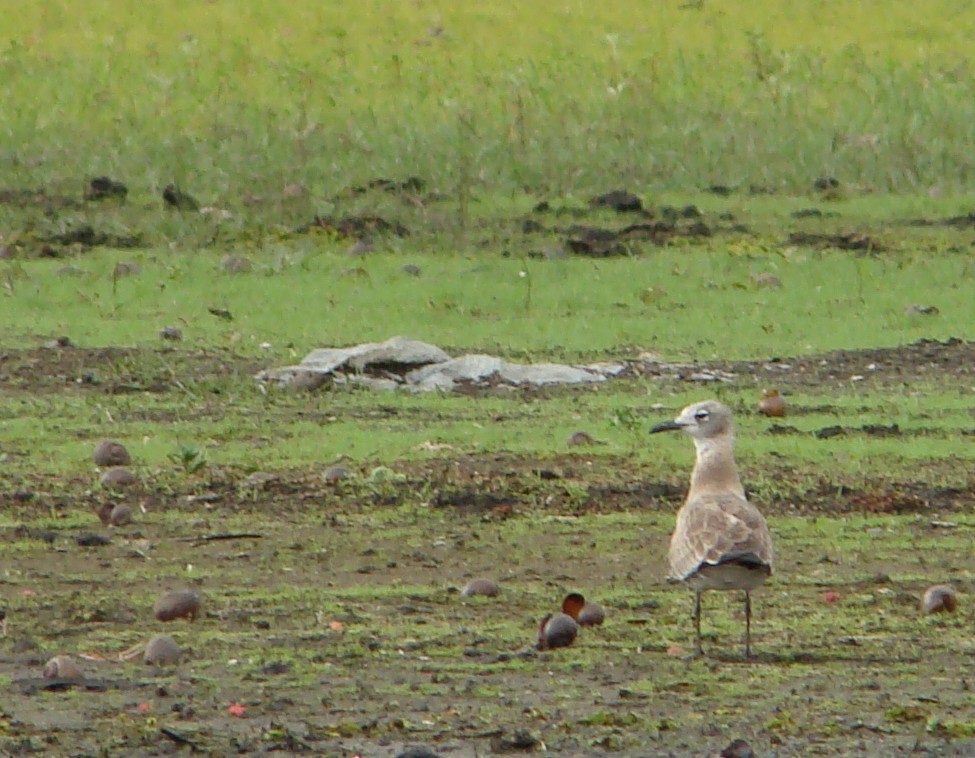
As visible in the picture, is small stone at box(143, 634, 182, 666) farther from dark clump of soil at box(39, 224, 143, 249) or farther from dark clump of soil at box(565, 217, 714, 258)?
dark clump of soil at box(39, 224, 143, 249)

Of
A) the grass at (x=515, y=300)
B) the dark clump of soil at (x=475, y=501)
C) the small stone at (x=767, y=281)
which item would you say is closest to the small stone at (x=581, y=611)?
the dark clump of soil at (x=475, y=501)

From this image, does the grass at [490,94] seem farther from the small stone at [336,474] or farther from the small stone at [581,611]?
the small stone at [581,611]

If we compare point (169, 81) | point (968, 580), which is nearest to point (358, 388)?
point (968, 580)

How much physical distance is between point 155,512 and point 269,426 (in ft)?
5.10

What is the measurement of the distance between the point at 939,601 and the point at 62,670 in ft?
7.95

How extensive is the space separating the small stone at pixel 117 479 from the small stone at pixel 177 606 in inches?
77.7

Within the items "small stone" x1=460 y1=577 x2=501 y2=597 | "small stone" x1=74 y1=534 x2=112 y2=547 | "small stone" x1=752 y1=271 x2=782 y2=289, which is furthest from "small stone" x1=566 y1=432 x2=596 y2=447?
"small stone" x1=752 y1=271 x2=782 y2=289

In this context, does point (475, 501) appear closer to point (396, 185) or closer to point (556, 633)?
point (556, 633)

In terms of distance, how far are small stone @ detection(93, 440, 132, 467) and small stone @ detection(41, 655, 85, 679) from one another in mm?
2988

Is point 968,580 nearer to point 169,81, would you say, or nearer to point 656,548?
point 656,548

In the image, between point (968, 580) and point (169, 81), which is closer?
point (968, 580)

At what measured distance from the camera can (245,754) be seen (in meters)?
4.67

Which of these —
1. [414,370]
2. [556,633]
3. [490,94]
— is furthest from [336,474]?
[490,94]

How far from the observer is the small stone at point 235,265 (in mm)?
13344
